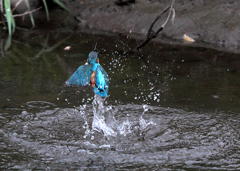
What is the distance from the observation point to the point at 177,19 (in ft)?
20.7

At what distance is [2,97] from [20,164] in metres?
1.26

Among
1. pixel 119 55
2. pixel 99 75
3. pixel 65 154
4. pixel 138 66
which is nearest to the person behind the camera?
pixel 99 75

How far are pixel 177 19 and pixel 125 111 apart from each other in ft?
7.96

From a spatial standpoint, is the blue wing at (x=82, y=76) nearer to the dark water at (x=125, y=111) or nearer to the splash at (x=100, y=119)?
the dark water at (x=125, y=111)

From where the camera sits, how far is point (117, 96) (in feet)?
14.6

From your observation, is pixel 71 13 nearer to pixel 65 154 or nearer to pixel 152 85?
pixel 152 85

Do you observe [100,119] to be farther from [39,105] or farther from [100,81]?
[100,81]

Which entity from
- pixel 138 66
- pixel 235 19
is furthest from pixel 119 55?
pixel 235 19

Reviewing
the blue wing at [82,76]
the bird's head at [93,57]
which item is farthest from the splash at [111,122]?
the bird's head at [93,57]

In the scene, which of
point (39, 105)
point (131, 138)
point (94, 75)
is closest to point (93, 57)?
point (94, 75)

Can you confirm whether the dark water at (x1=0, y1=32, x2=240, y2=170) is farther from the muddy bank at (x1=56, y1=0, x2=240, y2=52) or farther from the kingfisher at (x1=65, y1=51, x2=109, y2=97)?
the kingfisher at (x1=65, y1=51, x2=109, y2=97)

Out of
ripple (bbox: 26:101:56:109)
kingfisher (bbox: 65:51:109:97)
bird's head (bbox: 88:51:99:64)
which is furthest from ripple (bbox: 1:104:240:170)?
bird's head (bbox: 88:51:99:64)

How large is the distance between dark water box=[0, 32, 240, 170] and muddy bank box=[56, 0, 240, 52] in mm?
355

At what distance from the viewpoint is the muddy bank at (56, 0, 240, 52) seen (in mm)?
5965
